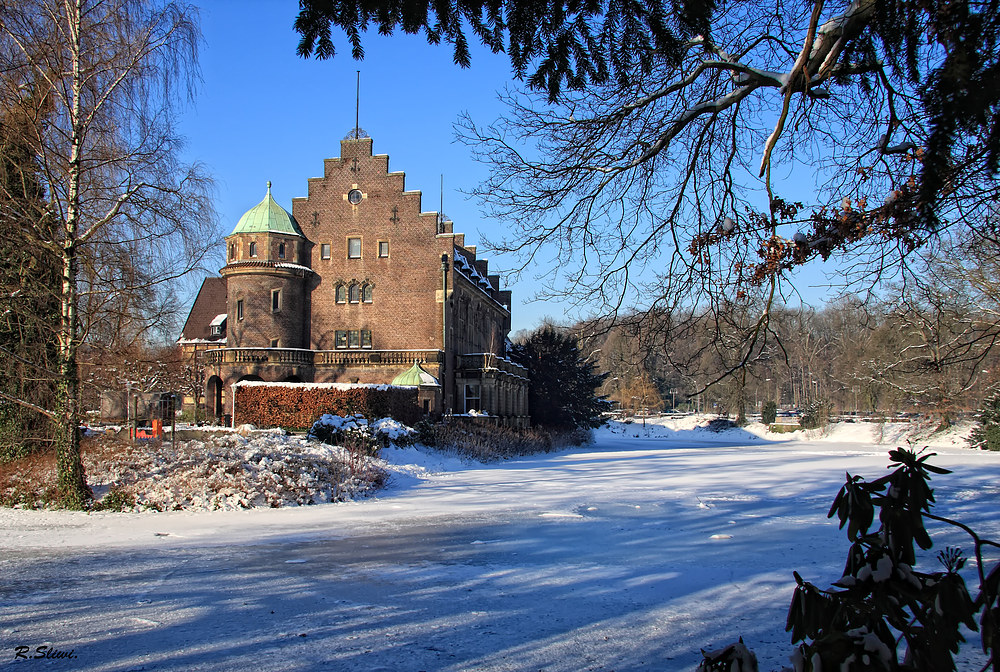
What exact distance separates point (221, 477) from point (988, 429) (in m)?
37.8

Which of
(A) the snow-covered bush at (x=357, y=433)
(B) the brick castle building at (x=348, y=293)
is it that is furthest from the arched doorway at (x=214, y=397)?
(A) the snow-covered bush at (x=357, y=433)

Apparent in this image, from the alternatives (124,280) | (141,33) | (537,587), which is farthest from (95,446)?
(537,587)

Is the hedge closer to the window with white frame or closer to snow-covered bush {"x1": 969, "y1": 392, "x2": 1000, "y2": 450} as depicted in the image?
the window with white frame

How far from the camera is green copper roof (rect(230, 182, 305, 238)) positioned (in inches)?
1527

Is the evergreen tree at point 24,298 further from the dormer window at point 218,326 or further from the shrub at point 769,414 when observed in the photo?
the shrub at point 769,414

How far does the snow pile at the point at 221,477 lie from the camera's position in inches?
544

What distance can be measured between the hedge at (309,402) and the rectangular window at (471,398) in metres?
11.3

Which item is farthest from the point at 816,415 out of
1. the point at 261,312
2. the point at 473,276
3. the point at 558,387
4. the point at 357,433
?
the point at 357,433

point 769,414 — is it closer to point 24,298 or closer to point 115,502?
point 115,502

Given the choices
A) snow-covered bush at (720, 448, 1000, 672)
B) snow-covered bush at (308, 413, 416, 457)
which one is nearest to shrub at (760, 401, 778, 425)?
snow-covered bush at (308, 413, 416, 457)

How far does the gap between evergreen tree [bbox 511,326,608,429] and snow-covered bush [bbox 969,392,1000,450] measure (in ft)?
74.6

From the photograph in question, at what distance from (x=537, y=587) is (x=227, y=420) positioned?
31.0m

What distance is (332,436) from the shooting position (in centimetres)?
2256

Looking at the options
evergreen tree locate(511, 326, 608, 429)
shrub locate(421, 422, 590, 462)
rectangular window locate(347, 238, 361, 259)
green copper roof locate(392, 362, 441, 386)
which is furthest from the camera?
evergreen tree locate(511, 326, 608, 429)
